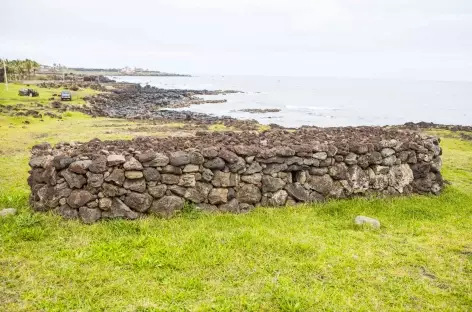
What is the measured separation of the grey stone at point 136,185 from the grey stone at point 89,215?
3.23 ft

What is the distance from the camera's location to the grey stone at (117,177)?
33.3 ft

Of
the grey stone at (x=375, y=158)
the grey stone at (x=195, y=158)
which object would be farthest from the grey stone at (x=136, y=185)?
the grey stone at (x=375, y=158)

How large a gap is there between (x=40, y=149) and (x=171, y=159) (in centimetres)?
462

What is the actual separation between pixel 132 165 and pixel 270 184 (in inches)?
158

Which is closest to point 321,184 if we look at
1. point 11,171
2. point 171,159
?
point 171,159

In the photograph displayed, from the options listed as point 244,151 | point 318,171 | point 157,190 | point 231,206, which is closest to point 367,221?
point 318,171

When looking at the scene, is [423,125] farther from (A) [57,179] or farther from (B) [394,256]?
(A) [57,179]

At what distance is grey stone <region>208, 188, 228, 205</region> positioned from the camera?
1112 cm

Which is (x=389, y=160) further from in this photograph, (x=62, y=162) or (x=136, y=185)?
(x=62, y=162)

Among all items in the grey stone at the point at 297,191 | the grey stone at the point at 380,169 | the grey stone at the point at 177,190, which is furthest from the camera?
the grey stone at the point at 380,169

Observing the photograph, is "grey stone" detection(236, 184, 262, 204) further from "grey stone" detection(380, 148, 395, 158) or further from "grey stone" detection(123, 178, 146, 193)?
"grey stone" detection(380, 148, 395, 158)

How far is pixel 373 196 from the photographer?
13.0 metres

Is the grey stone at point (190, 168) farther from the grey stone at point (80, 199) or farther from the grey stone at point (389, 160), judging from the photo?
the grey stone at point (389, 160)

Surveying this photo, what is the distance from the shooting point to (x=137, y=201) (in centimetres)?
1034
